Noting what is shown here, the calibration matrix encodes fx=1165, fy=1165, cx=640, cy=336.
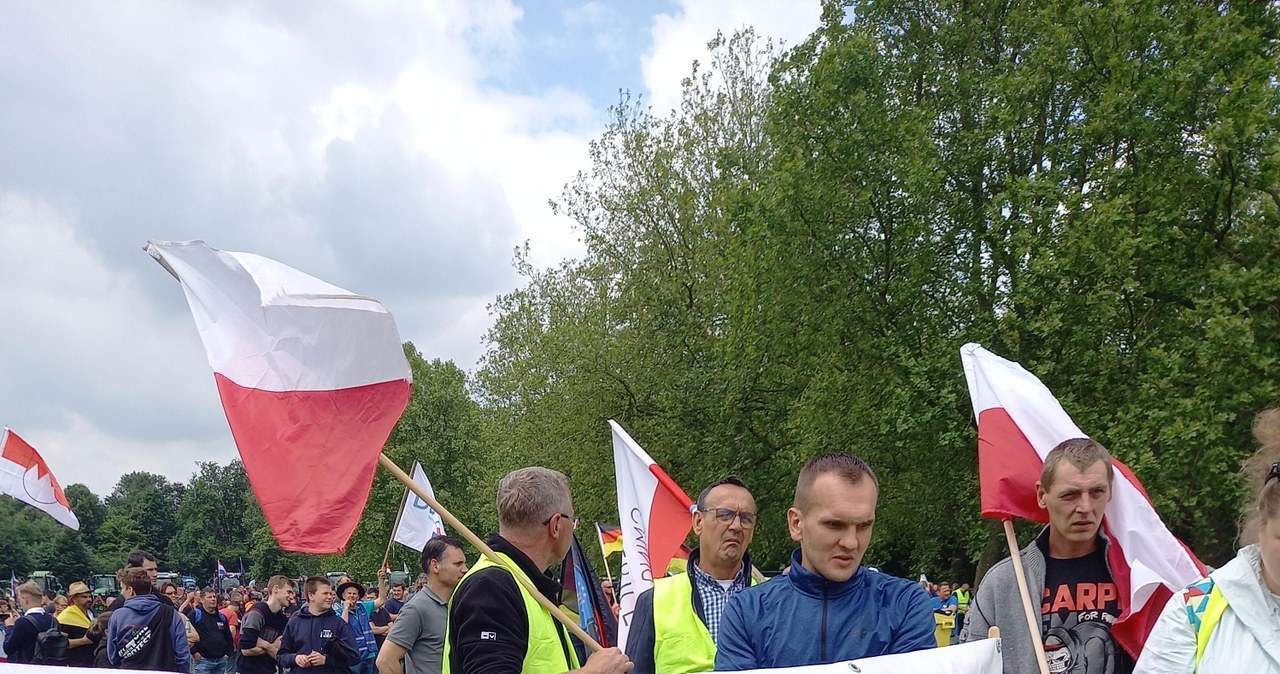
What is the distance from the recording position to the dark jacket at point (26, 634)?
39.2 ft

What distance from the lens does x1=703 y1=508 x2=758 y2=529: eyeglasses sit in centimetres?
471

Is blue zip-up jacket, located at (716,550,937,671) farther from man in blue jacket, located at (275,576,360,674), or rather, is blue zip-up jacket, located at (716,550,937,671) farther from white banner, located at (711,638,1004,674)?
man in blue jacket, located at (275,576,360,674)

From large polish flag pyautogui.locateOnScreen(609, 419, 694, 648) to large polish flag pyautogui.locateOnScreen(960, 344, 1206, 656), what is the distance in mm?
1989

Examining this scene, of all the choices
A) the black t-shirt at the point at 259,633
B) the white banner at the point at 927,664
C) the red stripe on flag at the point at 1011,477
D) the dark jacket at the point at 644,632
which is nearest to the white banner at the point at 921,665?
the white banner at the point at 927,664

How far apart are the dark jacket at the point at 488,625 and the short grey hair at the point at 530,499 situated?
0.30 m

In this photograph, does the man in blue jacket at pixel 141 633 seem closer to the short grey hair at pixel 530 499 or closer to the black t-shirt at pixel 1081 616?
the short grey hair at pixel 530 499

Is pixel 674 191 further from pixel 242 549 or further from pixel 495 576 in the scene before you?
pixel 242 549

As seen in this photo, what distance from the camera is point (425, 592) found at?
7477 mm

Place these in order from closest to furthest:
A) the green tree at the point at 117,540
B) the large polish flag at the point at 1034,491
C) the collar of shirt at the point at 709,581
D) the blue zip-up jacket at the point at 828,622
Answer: the blue zip-up jacket at the point at 828,622 < the large polish flag at the point at 1034,491 < the collar of shirt at the point at 709,581 < the green tree at the point at 117,540

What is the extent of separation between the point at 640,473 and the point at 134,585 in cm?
545

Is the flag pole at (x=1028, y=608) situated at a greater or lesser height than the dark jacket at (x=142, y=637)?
lesser

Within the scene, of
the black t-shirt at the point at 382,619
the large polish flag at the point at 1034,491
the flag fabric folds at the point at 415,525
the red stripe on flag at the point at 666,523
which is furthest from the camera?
the black t-shirt at the point at 382,619

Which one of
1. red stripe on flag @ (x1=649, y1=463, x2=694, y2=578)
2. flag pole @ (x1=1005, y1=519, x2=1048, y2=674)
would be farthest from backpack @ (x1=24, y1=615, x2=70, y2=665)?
flag pole @ (x1=1005, y1=519, x2=1048, y2=674)

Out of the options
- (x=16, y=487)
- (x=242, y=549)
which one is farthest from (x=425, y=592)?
(x=242, y=549)
